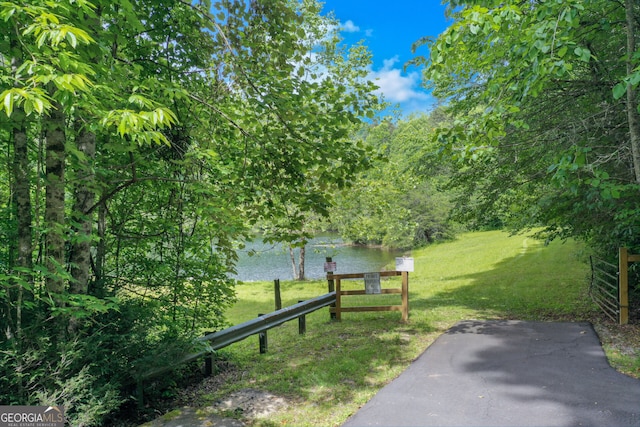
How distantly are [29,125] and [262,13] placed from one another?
3.25 m

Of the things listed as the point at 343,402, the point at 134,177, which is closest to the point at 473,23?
the point at 134,177

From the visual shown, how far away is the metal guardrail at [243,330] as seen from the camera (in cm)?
447

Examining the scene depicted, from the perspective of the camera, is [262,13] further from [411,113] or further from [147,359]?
[411,113]

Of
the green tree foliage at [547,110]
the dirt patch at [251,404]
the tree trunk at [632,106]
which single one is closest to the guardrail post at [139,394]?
the dirt patch at [251,404]

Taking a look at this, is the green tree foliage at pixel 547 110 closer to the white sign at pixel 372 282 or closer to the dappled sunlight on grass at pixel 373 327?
the dappled sunlight on grass at pixel 373 327

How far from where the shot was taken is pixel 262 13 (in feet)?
17.9

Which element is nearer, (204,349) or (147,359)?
(147,359)

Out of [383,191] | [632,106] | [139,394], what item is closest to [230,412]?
[139,394]

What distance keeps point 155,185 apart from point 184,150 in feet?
1.97

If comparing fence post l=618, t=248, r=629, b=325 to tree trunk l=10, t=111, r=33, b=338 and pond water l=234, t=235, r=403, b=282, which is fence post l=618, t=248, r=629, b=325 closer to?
tree trunk l=10, t=111, r=33, b=338

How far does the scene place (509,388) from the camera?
464cm

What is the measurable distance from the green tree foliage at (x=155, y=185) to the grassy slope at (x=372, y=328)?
1.43 meters

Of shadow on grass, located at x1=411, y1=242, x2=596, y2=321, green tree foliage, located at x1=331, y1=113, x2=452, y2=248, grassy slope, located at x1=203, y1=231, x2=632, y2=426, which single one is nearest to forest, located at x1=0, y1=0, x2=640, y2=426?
grassy slope, located at x1=203, y1=231, x2=632, y2=426

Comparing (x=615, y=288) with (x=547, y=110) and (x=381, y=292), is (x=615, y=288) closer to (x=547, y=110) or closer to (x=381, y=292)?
(x=547, y=110)
